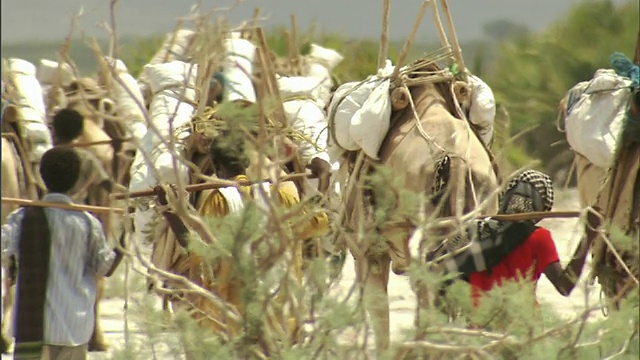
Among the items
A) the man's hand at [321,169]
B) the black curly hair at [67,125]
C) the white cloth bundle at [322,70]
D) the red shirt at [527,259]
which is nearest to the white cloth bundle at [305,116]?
the man's hand at [321,169]

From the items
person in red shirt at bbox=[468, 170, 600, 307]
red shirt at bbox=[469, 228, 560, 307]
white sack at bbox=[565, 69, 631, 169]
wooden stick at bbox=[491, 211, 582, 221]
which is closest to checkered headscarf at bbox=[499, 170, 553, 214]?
person in red shirt at bbox=[468, 170, 600, 307]

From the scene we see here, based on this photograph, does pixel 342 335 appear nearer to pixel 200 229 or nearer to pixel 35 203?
pixel 200 229

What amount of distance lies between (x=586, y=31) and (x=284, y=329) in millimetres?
18836

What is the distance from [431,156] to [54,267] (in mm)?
2065

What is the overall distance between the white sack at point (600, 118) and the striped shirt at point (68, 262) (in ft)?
10.4

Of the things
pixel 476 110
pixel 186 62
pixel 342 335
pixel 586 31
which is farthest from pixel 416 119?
pixel 586 31

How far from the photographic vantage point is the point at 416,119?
8.37m

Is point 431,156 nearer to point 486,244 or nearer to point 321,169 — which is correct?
point 486,244

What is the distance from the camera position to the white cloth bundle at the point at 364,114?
28.0ft

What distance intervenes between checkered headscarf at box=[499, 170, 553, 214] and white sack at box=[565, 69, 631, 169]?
1536mm

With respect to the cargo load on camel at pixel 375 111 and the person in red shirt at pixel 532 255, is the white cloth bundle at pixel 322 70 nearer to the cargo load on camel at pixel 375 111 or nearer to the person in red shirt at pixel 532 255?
the cargo load on camel at pixel 375 111

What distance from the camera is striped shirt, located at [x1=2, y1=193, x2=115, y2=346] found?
23.0 ft

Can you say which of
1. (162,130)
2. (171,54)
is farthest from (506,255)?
(171,54)

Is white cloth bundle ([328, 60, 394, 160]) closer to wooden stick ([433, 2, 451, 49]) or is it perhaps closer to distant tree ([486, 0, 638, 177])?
wooden stick ([433, 2, 451, 49])
